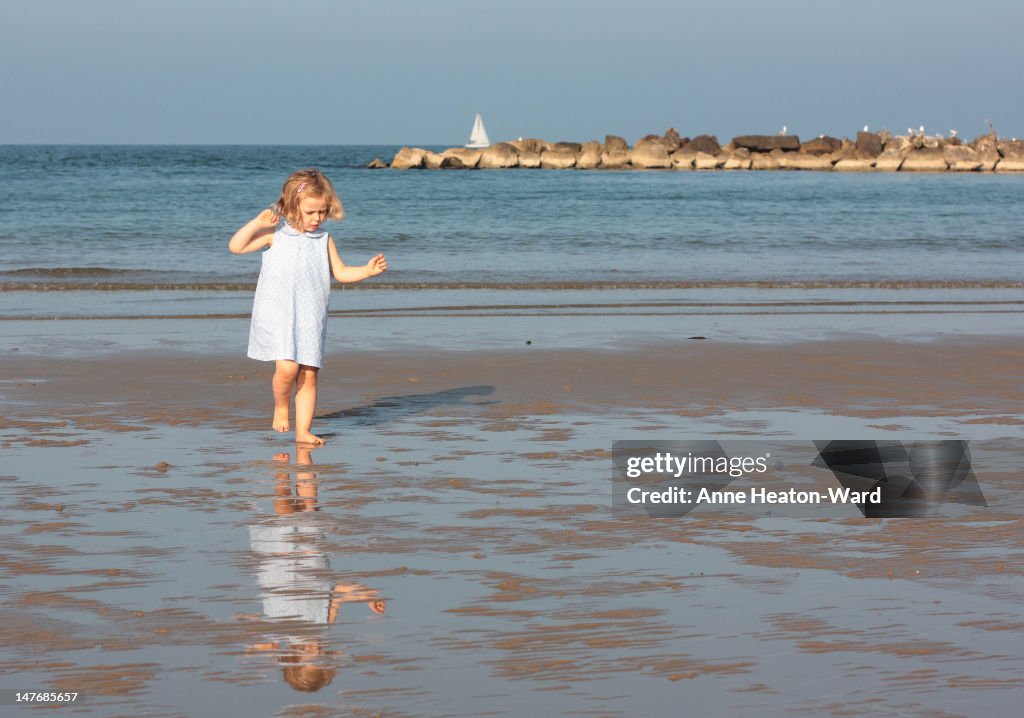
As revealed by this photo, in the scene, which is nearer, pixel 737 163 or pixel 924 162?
pixel 924 162

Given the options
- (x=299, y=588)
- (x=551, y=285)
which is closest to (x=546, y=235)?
(x=551, y=285)

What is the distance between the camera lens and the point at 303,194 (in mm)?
6969

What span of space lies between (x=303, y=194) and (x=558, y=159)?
301 ft

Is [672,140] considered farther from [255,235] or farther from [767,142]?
[255,235]

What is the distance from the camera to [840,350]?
35.5 ft

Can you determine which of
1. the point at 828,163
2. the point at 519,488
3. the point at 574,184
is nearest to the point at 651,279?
the point at 519,488

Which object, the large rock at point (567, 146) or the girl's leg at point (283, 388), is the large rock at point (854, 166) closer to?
the large rock at point (567, 146)

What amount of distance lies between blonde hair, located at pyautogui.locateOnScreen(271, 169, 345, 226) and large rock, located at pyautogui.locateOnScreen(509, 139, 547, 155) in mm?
93070

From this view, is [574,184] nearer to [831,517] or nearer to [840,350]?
[840,350]

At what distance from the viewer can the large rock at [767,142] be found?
10112 cm

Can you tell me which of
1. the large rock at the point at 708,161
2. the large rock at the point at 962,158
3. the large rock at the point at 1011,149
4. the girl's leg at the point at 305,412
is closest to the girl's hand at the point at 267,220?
the girl's leg at the point at 305,412

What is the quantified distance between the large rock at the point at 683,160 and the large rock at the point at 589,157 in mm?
5206

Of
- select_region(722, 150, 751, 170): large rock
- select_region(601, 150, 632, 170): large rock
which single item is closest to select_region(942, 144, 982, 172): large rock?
select_region(722, 150, 751, 170): large rock

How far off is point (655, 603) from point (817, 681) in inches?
29.5
